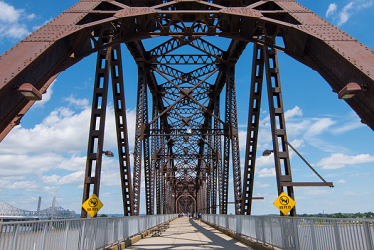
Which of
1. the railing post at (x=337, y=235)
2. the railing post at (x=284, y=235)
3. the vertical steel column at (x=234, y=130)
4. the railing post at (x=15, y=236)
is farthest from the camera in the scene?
the vertical steel column at (x=234, y=130)

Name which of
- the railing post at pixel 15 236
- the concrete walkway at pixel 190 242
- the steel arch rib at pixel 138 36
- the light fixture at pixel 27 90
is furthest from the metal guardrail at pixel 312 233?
the light fixture at pixel 27 90

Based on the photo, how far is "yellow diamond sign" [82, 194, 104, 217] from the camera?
1070 centimetres

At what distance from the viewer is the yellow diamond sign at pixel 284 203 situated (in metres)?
10.0

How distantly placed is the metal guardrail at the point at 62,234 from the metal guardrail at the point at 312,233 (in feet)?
17.5

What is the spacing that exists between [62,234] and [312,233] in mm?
5841

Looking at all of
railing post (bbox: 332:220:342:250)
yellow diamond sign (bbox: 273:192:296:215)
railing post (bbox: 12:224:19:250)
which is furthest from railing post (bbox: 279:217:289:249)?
railing post (bbox: 12:224:19:250)

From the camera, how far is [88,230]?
841 cm

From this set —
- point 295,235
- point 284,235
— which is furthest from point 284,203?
point 295,235

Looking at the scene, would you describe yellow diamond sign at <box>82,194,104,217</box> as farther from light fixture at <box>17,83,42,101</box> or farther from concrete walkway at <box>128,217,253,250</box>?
light fixture at <box>17,83,42,101</box>

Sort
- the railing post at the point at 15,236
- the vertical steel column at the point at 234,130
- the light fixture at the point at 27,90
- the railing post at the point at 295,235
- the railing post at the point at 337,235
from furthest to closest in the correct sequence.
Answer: the vertical steel column at the point at 234,130 → the railing post at the point at 295,235 → the light fixture at the point at 27,90 → the railing post at the point at 337,235 → the railing post at the point at 15,236

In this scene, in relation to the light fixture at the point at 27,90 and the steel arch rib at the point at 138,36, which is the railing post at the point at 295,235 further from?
the light fixture at the point at 27,90

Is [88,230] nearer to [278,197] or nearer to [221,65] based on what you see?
[278,197]

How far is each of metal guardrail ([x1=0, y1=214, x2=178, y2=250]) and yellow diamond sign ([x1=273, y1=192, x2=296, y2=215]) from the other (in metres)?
5.85

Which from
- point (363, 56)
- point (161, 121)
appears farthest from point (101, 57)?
point (161, 121)
